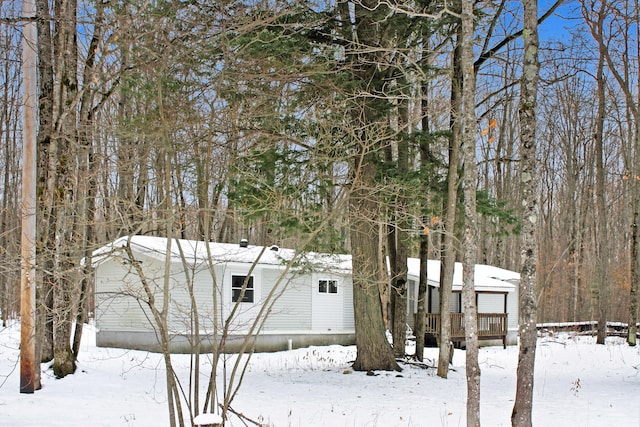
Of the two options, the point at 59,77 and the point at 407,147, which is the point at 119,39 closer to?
the point at 59,77

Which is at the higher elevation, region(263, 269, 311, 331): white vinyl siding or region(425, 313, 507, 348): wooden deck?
region(263, 269, 311, 331): white vinyl siding

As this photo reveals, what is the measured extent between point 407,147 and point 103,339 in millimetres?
11452

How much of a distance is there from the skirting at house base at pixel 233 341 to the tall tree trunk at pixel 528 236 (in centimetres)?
1006

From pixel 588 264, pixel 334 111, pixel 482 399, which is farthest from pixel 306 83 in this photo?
pixel 588 264

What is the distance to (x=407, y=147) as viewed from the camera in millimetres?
11781

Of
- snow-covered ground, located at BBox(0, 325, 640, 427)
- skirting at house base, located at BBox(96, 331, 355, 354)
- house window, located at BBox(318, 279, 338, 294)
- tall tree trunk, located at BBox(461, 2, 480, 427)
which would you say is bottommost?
skirting at house base, located at BBox(96, 331, 355, 354)

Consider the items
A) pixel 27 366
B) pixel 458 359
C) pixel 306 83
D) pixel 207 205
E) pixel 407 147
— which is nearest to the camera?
pixel 207 205

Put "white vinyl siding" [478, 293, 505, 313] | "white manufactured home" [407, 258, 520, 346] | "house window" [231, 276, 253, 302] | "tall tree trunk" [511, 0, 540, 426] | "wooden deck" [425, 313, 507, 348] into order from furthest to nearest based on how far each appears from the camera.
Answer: "white vinyl siding" [478, 293, 505, 313], "white manufactured home" [407, 258, 520, 346], "wooden deck" [425, 313, 507, 348], "house window" [231, 276, 253, 302], "tall tree trunk" [511, 0, 540, 426]

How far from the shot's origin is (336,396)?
9961mm

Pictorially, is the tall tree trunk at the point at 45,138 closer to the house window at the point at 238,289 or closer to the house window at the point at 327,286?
the house window at the point at 238,289

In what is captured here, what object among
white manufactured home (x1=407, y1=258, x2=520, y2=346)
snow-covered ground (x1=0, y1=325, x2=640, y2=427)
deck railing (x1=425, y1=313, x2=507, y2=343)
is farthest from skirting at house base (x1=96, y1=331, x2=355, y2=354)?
deck railing (x1=425, y1=313, x2=507, y2=343)

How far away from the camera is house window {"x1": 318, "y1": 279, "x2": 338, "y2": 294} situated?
20031 millimetres

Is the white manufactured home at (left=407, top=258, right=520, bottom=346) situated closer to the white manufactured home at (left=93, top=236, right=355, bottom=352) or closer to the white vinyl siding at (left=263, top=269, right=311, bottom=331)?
the white manufactured home at (left=93, top=236, right=355, bottom=352)

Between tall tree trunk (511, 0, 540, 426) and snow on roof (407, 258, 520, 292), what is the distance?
48.9 feet
